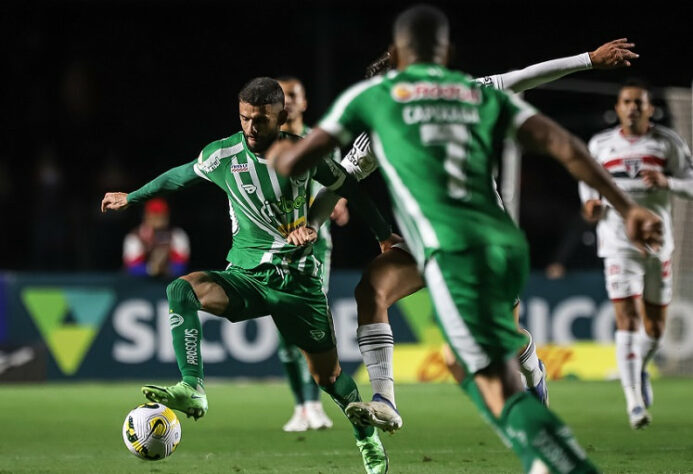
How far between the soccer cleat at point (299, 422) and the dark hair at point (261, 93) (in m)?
3.19

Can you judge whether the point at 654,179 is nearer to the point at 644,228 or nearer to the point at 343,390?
the point at 343,390

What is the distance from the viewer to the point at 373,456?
5.90m

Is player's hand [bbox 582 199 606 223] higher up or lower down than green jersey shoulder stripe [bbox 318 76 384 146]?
lower down

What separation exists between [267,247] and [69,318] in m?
7.93

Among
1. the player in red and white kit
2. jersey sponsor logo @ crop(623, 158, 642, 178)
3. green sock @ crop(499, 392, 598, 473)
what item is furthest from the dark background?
green sock @ crop(499, 392, 598, 473)

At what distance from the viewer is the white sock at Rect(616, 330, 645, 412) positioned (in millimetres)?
8688

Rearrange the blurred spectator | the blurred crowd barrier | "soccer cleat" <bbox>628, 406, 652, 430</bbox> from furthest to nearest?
the blurred spectator
the blurred crowd barrier
"soccer cleat" <bbox>628, 406, 652, 430</bbox>

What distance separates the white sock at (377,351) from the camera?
574 centimetres

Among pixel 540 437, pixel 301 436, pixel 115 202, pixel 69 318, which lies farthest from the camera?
pixel 69 318

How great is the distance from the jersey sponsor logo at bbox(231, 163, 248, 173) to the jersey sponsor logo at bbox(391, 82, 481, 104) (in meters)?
2.28

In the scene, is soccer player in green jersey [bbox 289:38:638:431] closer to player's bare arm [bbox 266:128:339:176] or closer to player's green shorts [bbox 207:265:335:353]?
player's green shorts [bbox 207:265:335:353]

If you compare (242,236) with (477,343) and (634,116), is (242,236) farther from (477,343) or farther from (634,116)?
(634,116)

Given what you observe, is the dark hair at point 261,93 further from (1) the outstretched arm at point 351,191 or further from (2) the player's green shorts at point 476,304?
(2) the player's green shorts at point 476,304

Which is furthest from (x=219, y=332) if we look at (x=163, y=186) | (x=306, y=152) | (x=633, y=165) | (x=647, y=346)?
(x=306, y=152)
